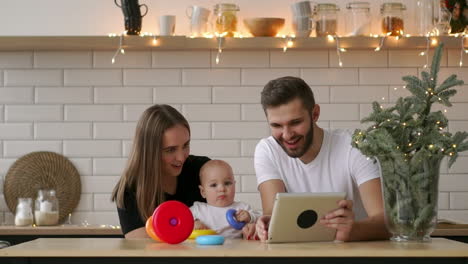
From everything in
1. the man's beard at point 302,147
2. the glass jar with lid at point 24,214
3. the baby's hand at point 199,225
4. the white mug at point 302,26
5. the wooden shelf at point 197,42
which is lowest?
the glass jar with lid at point 24,214

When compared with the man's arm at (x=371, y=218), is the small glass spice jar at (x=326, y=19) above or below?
above

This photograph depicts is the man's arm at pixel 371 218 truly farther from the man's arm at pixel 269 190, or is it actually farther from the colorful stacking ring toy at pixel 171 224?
the colorful stacking ring toy at pixel 171 224

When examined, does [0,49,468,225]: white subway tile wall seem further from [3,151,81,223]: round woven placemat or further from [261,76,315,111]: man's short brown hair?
[261,76,315,111]: man's short brown hair

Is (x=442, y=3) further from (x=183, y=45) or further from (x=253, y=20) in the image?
(x=183, y=45)

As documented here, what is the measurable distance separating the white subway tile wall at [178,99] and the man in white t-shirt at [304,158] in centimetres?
134

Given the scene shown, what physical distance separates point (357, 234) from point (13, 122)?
2.65 meters

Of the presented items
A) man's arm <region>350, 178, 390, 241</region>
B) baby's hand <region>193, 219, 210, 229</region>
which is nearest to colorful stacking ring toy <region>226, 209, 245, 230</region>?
baby's hand <region>193, 219, 210, 229</region>

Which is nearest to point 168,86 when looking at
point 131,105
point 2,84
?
point 131,105

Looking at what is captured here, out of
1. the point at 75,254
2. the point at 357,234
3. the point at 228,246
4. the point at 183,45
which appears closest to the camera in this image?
the point at 75,254

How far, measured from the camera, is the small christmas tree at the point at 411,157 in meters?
2.85

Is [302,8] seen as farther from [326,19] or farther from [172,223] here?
[172,223]

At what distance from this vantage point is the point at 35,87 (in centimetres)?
500

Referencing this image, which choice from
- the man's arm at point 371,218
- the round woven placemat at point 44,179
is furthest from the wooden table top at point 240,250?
the round woven placemat at point 44,179

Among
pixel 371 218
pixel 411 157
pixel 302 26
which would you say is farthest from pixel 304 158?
pixel 302 26
